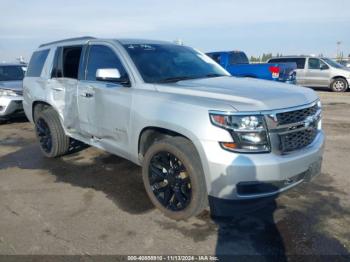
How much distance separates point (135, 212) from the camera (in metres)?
3.88

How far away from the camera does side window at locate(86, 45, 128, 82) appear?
4377mm

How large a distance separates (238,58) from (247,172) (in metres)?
12.6

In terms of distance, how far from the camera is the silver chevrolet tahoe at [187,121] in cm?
309

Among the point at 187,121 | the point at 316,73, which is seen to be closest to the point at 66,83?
the point at 187,121

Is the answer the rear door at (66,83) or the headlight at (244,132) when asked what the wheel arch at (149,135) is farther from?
the rear door at (66,83)

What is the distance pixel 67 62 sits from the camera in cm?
537

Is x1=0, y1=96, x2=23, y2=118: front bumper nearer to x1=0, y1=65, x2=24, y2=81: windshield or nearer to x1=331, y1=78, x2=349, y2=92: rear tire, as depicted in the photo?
x1=0, y1=65, x2=24, y2=81: windshield

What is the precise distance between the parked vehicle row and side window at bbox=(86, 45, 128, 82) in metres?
8.46

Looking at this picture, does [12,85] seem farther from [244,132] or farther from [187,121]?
[244,132]

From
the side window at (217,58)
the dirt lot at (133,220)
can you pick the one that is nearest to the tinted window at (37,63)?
the dirt lot at (133,220)

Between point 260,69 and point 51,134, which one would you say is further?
point 260,69

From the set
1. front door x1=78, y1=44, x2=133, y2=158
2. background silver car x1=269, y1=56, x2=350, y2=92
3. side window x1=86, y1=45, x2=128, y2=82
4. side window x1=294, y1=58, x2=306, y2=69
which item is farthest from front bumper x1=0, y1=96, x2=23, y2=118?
side window x1=294, y1=58, x2=306, y2=69

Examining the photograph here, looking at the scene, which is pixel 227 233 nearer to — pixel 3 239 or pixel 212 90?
pixel 212 90

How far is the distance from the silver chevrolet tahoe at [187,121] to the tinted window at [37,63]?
0.88 metres
